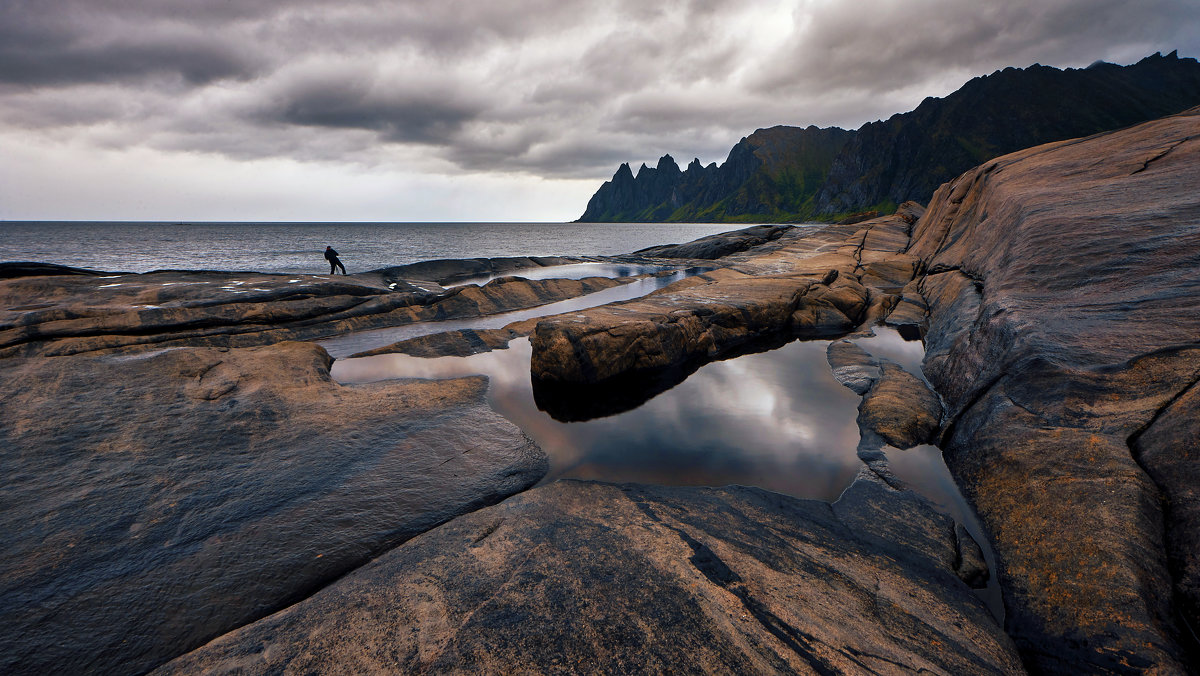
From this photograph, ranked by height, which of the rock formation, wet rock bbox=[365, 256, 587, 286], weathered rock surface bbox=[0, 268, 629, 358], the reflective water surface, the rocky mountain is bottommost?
the reflective water surface

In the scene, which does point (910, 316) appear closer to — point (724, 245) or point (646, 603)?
point (646, 603)

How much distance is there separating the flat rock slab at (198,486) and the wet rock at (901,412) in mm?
7610

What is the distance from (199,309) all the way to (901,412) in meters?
25.5

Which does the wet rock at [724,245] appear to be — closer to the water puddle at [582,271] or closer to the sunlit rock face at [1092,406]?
the water puddle at [582,271]

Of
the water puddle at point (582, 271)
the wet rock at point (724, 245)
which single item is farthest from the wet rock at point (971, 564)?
the wet rock at point (724, 245)

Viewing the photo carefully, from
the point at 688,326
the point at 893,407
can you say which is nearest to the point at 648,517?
the point at 893,407

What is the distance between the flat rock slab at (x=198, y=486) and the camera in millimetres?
5277

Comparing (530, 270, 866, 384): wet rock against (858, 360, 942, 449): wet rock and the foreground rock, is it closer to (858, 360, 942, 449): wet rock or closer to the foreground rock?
the foreground rock

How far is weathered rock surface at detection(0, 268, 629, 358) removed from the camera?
15.3m

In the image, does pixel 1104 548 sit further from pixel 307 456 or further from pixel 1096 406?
pixel 307 456

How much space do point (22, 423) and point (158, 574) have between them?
7131mm

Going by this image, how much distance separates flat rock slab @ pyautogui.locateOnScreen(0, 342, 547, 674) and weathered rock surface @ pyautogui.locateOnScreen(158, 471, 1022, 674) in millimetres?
1141

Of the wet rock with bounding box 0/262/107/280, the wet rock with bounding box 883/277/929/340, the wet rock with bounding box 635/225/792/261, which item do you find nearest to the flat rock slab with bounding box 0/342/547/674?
the wet rock with bounding box 0/262/107/280

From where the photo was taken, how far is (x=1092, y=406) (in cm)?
662
